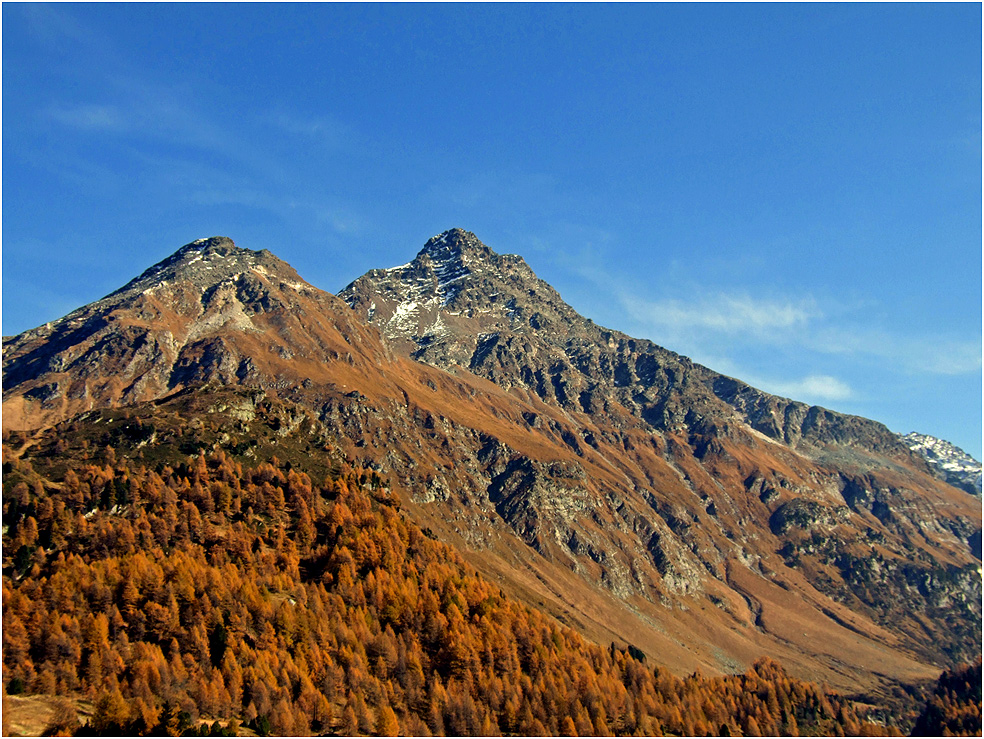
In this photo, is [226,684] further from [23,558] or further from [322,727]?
[23,558]

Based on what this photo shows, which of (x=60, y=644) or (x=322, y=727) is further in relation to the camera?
(x=322, y=727)

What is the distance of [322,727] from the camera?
543 feet

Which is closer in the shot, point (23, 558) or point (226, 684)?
point (226, 684)

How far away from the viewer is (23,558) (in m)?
181

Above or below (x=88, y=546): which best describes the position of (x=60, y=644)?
below

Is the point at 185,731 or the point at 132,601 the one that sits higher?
the point at 132,601

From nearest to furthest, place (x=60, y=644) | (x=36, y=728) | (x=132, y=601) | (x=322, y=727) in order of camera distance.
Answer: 1. (x=36, y=728)
2. (x=60, y=644)
3. (x=322, y=727)
4. (x=132, y=601)

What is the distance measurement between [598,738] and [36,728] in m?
128

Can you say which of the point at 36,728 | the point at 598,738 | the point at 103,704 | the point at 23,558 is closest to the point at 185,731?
the point at 103,704

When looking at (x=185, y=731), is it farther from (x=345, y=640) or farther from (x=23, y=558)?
(x=23, y=558)

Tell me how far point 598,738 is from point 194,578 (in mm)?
110294

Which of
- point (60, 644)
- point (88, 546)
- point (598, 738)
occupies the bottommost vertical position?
point (598, 738)

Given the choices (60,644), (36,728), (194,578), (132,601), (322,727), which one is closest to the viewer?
(36,728)

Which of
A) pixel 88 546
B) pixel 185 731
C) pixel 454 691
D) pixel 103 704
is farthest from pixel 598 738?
pixel 88 546
